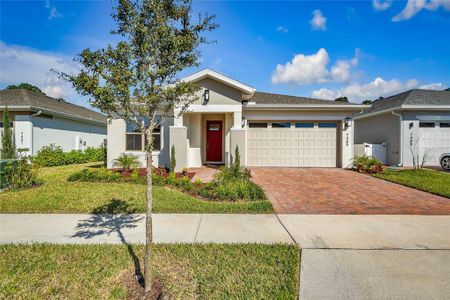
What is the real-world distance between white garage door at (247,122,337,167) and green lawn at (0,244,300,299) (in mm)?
9941

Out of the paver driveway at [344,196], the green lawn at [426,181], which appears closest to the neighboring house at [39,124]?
the paver driveway at [344,196]

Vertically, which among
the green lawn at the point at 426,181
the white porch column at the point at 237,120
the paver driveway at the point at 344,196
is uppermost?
the white porch column at the point at 237,120

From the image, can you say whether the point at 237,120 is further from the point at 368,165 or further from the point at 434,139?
the point at 434,139

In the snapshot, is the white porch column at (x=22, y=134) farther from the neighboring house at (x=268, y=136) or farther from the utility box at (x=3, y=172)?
the utility box at (x=3, y=172)

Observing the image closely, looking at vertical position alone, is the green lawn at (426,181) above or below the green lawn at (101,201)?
above

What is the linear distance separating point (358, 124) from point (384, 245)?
59.3ft

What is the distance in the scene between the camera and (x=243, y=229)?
16.3 ft

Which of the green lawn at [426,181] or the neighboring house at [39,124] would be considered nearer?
the green lawn at [426,181]

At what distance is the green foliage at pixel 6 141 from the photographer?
13.5 m

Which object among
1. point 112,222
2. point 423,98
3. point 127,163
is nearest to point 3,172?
point 127,163

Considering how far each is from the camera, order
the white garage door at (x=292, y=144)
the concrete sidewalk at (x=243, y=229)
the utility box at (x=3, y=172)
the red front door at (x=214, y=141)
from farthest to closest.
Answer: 1. the red front door at (x=214, y=141)
2. the white garage door at (x=292, y=144)
3. the utility box at (x=3, y=172)
4. the concrete sidewalk at (x=243, y=229)

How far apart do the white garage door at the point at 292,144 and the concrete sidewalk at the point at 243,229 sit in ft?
26.6

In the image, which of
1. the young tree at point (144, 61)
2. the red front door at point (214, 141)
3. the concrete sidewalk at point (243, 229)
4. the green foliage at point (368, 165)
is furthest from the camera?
the red front door at point (214, 141)

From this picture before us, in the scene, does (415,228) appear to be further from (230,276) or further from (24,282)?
(24,282)
